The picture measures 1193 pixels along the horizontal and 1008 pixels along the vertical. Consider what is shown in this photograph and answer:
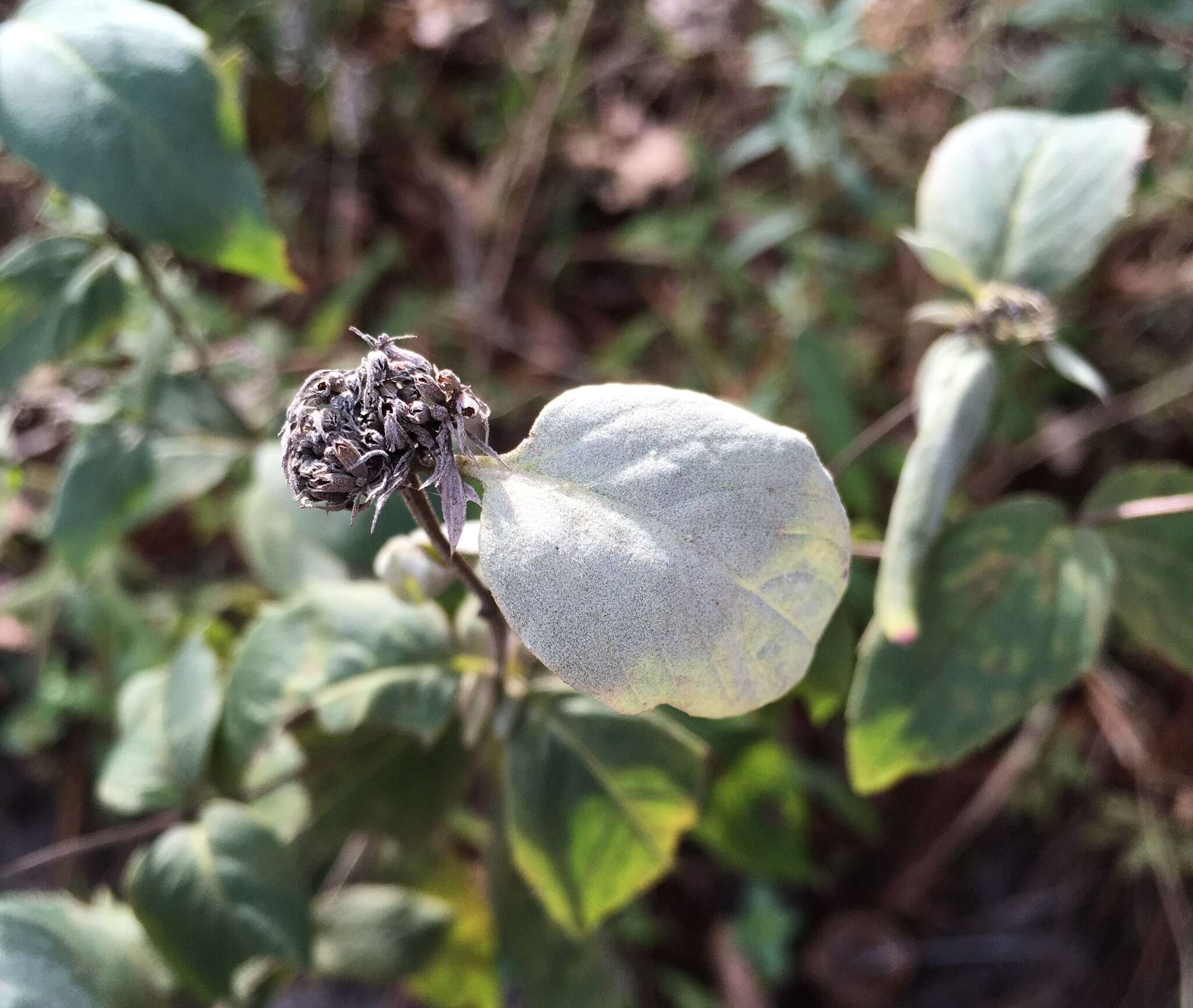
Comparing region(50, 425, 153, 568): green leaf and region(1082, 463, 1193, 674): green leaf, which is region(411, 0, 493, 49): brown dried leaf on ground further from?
region(1082, 463, 1193, 674): green leaf

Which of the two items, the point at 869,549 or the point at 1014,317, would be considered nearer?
the point at 1014,317

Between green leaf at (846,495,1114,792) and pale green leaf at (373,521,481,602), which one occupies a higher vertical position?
pale green leaf at (373,521,481,602)

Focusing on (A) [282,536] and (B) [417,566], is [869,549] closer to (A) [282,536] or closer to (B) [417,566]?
(B) [417,566]

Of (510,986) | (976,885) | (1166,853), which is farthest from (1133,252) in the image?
(510,986)

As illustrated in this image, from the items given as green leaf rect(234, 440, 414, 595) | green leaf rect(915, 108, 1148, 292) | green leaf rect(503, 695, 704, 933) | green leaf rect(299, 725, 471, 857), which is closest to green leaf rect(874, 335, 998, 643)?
green leaf rect(915, 108, 1148, 292)

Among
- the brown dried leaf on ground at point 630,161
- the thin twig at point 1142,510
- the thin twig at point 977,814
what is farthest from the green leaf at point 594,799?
the brown dried leaf on ground at point 630,161

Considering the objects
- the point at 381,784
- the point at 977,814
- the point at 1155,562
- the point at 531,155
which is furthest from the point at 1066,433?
the point at 381,784

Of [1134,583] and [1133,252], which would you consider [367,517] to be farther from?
[1133,252]
